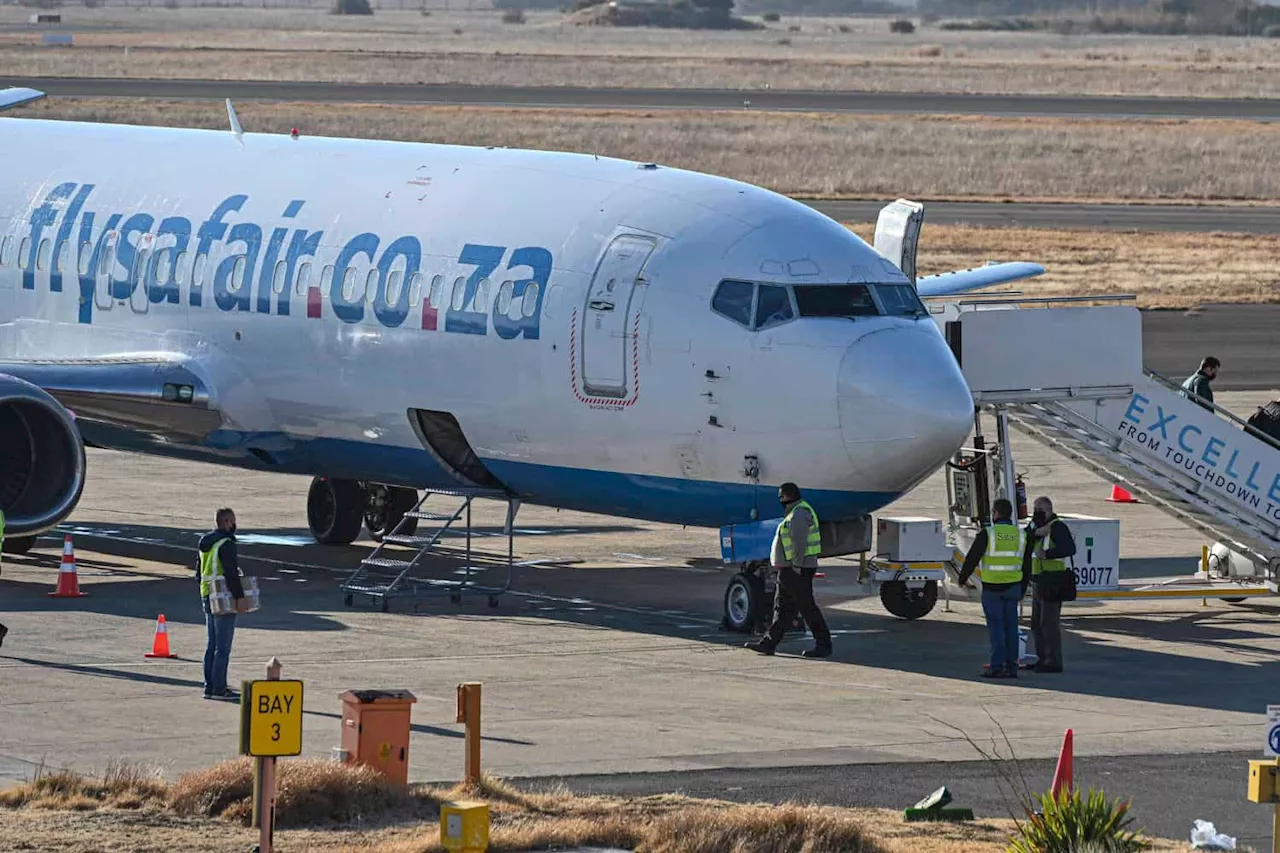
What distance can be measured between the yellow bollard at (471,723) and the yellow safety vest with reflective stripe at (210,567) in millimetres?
5527

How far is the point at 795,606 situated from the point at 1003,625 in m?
2.15

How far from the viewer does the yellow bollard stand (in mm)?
17719

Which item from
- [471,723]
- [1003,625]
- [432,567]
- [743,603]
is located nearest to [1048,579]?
[1003,625]

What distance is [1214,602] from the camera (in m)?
30.3

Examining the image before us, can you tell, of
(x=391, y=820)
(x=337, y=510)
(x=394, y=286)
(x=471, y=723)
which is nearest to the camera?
(x=391, y=820)

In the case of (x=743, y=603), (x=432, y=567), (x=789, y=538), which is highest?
(x=789, y=538)

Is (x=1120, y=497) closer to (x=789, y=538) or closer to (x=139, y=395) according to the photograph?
(x=789, y=538)

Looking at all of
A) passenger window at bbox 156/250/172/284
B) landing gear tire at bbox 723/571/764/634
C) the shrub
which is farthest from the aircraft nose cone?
passenger window at bbox 156/250/172/284

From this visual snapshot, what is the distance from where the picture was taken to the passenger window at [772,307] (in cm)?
2575

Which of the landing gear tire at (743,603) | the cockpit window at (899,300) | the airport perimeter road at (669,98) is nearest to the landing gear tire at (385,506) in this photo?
the landing gear tire at (743,603)

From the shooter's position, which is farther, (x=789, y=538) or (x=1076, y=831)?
(x=789, y=538)

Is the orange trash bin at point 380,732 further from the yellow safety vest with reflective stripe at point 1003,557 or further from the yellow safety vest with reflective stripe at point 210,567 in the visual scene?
the yellow safety vest with reflective stripe at point 1003,557

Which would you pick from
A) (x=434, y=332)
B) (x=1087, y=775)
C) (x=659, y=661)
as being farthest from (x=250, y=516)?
(x=1087, y=775)

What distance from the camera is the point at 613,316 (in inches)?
1042
